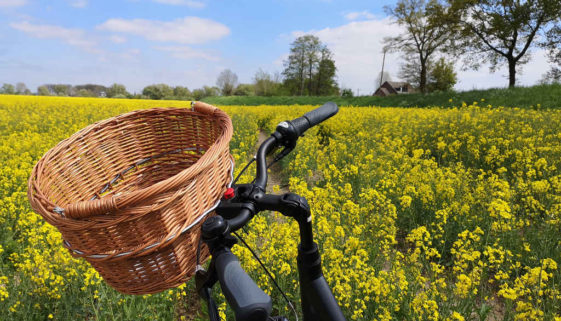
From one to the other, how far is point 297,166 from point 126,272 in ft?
15.3

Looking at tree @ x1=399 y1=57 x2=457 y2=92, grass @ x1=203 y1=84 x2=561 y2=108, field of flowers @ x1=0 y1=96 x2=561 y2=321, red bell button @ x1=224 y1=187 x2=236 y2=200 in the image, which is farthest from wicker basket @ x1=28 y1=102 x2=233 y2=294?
tree @ x1=399 y1=57 x2=457 y2=92

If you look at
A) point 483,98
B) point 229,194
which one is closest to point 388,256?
point 229,194

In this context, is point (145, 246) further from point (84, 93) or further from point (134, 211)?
point (84, 93)

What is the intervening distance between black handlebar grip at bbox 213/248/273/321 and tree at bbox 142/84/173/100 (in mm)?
54027

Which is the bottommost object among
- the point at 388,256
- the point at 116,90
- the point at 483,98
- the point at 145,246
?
the point at 388,256

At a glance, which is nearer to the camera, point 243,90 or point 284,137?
point 284,137

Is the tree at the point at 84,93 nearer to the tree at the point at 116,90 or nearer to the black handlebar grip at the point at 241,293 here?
the tree at the point at 116,90

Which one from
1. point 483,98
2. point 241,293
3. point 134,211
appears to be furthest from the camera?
point 483,98

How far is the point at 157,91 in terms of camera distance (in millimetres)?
51781

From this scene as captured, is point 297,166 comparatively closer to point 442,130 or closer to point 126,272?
point 442,130

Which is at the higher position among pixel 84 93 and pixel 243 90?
pixel 243 90

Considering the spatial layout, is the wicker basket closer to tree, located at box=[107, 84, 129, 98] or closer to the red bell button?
the red bell button

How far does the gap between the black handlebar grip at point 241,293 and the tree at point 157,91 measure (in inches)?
2127

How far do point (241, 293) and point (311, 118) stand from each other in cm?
78
